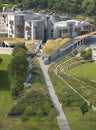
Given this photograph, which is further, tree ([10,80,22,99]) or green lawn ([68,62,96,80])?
green lawn ([68,62,96,80])

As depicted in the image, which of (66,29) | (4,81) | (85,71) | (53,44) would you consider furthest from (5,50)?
(4,81)

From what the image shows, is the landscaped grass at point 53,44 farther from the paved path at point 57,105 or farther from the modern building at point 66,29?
the paved path at point 57,105

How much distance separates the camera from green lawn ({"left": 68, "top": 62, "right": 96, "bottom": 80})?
43.0 m

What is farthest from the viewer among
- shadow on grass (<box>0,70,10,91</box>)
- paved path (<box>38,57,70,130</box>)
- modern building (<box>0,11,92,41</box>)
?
modern building (<box>0,11,92,41</box>)

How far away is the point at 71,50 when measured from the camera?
55281 millimetres

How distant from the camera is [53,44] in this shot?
54.3 metres

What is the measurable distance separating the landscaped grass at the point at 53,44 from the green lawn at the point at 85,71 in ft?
18.4

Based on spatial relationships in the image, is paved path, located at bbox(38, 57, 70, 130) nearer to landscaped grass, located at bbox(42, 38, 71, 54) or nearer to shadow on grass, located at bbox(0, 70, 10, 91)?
shadow on grass, located at bbox(0, 70, 10, 91)

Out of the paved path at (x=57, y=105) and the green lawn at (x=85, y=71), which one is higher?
the paved path at (x=57, y=105)

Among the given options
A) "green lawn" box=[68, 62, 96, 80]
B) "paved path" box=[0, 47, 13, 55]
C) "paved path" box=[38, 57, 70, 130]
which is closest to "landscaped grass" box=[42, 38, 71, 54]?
"paved path" box=[0, 47, 13, 55]

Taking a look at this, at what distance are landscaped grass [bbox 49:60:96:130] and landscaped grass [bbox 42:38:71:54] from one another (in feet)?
43.0

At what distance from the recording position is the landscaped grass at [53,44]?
168 ft

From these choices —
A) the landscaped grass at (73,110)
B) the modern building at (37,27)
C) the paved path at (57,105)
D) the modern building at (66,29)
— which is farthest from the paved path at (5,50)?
the landscaped grass at (73,110)

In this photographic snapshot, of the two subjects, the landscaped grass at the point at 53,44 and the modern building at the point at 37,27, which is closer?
the landscaped grass at the point at 53,44
